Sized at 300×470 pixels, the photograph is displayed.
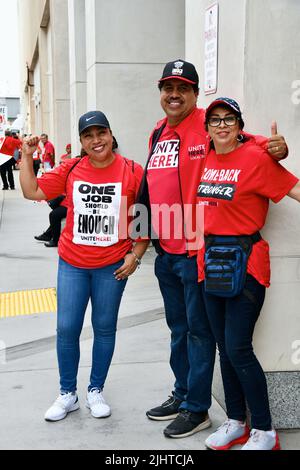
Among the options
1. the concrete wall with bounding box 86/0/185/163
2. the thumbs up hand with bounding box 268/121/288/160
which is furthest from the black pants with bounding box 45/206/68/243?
the thumbs up hand with bounding box 268/121/288/160

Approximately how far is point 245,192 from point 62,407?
187 centimetres

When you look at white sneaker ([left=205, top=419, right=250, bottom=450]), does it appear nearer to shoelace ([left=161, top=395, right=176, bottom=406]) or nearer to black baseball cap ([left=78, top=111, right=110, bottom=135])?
shoelace ([left=161, top=395, right=176, bottom=406])

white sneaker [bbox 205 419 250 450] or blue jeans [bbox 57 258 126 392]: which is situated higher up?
blue jeans [bbox 57 258 126 392]

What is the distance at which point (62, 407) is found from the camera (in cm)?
374

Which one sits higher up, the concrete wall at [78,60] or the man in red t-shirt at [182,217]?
the concrete wall at [78,60]

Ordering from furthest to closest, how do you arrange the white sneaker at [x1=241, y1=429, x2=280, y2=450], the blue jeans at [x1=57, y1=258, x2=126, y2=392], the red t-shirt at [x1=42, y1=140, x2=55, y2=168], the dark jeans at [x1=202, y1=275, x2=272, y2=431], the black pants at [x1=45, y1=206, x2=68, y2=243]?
the red t-shirt at [x1=42, y1=140, x2=55, y2=168] → the black pants at [x1=45, y1=206, x2=68, y2=243] → the blue jeans at [x1=57, y1=258, x2=126, y2=392] → the white sneaker at [x1=241, y1=429, x2=280, y2=450] → the dark jeans at [x1=202, y1=275, x2=272, y2=431]

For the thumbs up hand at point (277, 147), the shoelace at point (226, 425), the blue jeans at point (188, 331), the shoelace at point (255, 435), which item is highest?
the thumbs up hand at point (277, 147)

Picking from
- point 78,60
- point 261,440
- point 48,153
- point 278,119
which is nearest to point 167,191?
point 278,119

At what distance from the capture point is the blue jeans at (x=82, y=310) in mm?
3686

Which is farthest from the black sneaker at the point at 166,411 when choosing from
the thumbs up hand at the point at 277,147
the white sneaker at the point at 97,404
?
the thumbs up hand at the point at 277,147

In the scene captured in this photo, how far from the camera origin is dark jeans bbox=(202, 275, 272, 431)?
301cm

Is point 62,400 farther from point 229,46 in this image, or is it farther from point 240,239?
point 229,46

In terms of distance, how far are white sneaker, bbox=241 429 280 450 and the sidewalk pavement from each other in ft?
0.65

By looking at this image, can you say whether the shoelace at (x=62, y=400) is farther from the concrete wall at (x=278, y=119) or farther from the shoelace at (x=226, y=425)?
the concrete wall at (x=278, y=119)
